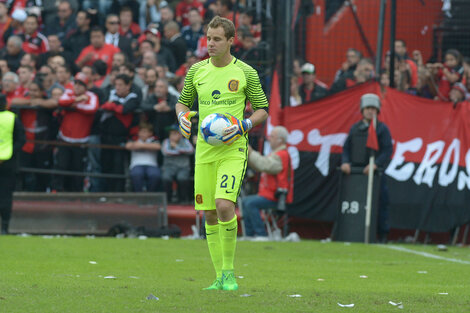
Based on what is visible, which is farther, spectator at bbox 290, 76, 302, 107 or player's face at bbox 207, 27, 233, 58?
spectator at bbox 290, 76, 302, 107

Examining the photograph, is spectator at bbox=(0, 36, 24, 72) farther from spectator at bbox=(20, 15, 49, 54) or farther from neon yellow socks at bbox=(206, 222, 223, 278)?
neon yellow socks at bbox=(206, 222, 223, 278)

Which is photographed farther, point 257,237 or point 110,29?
point 110,29

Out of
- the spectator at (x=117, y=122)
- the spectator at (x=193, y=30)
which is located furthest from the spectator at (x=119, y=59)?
the spectator at (x=193, y=30)

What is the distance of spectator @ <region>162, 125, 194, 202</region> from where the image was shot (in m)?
17.4

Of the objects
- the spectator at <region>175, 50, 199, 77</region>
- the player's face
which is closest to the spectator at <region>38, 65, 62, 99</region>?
the spectator at <region>175, 50, 199, 77</region>

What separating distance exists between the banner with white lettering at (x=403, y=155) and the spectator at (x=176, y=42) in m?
3.54

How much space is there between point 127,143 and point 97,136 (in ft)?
2.39

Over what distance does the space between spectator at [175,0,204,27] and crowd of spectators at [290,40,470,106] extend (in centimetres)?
442

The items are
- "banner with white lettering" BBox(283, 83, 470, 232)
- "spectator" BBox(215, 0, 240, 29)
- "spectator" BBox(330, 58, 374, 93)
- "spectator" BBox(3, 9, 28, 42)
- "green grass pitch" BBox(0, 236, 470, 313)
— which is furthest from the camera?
"spectator" BBox(3, 9, 28, 42)

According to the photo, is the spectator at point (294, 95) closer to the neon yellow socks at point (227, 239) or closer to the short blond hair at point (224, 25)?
the short blond hair at point (224, 25)

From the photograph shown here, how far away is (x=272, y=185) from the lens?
16562 mm

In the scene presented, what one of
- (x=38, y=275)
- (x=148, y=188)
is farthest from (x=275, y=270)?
(x=148, y=188)

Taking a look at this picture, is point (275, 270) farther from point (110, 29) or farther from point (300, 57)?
point (110, 29)

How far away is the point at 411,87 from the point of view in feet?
58.8
